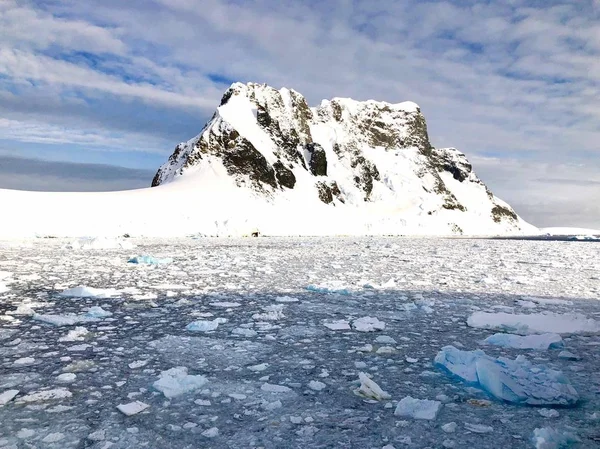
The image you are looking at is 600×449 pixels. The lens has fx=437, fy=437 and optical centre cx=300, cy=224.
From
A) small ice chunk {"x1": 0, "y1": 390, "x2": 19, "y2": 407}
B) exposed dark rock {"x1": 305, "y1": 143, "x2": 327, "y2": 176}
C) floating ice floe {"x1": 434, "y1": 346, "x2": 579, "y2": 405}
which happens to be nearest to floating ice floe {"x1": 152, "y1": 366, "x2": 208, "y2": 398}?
small ice chunk {"x1": 0, "y1": 390, "x2": 19, "y2": 407}

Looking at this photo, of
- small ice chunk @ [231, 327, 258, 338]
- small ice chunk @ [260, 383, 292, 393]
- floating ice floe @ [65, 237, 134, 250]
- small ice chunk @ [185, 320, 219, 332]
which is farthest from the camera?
floating ice floe @ [65, 237, 134, 250]

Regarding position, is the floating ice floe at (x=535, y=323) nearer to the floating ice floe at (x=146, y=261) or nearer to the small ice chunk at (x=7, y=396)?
the small ice chunk at (x=7, y=396)

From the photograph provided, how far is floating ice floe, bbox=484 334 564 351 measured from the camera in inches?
182

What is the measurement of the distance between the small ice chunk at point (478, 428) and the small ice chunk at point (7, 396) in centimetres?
311

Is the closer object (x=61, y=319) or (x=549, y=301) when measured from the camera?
(x=61, y=319)

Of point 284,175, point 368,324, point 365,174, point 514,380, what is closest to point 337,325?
point 368,324

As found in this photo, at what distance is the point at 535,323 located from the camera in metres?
5.61

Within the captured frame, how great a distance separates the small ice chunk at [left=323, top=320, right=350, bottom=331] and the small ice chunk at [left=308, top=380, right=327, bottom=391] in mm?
1783

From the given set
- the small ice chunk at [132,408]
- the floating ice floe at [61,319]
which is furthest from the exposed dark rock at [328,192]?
the small ice chunk at [132,408]

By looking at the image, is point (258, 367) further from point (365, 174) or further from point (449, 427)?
point (365, 174)

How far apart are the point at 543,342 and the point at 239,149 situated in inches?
2739

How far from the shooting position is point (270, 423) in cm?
281

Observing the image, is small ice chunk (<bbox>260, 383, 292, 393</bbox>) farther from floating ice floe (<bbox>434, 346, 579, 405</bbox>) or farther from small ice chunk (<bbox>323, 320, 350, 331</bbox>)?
small ice chunk (<bbox>323, 320, 350, 331</bbox>)

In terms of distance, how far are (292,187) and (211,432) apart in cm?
7480
